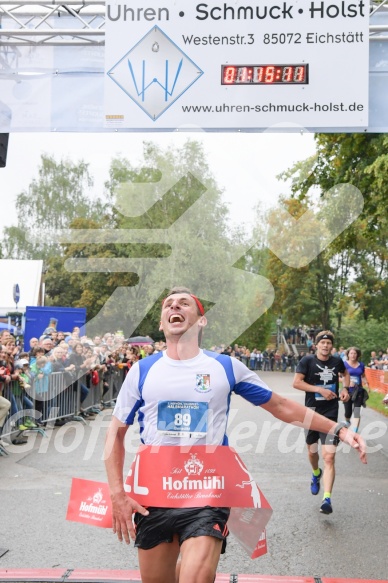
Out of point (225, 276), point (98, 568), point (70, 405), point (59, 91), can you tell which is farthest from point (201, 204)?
point (98, 568)

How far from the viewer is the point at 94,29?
27.8 feet

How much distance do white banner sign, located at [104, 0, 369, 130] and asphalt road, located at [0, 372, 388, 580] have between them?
12.7ft

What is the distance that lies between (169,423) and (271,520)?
3784mm

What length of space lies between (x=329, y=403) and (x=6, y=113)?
Answer: 4593mm

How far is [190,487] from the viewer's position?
3934 mm

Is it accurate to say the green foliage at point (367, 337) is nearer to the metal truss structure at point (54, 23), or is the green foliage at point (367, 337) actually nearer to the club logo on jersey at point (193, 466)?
the metal truss structure at point (54, 23)

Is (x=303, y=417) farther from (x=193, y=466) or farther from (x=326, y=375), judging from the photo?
(x=326, y=375)

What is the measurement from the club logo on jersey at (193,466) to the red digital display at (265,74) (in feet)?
16.5

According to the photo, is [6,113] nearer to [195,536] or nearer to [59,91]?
[59,91]

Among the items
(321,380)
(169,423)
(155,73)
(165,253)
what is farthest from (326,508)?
(165,253)

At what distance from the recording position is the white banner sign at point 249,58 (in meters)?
7.95

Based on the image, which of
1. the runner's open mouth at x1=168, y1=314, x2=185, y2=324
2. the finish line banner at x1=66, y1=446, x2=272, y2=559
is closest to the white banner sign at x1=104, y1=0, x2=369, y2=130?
the runner's open mouth at x1=168, y1=314, x2=185, y2=324

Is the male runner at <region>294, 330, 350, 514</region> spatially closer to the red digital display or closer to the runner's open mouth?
the red digital display

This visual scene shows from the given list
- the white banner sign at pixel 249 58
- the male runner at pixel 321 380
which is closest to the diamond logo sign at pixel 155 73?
the white banner sign at pixel 249 58
